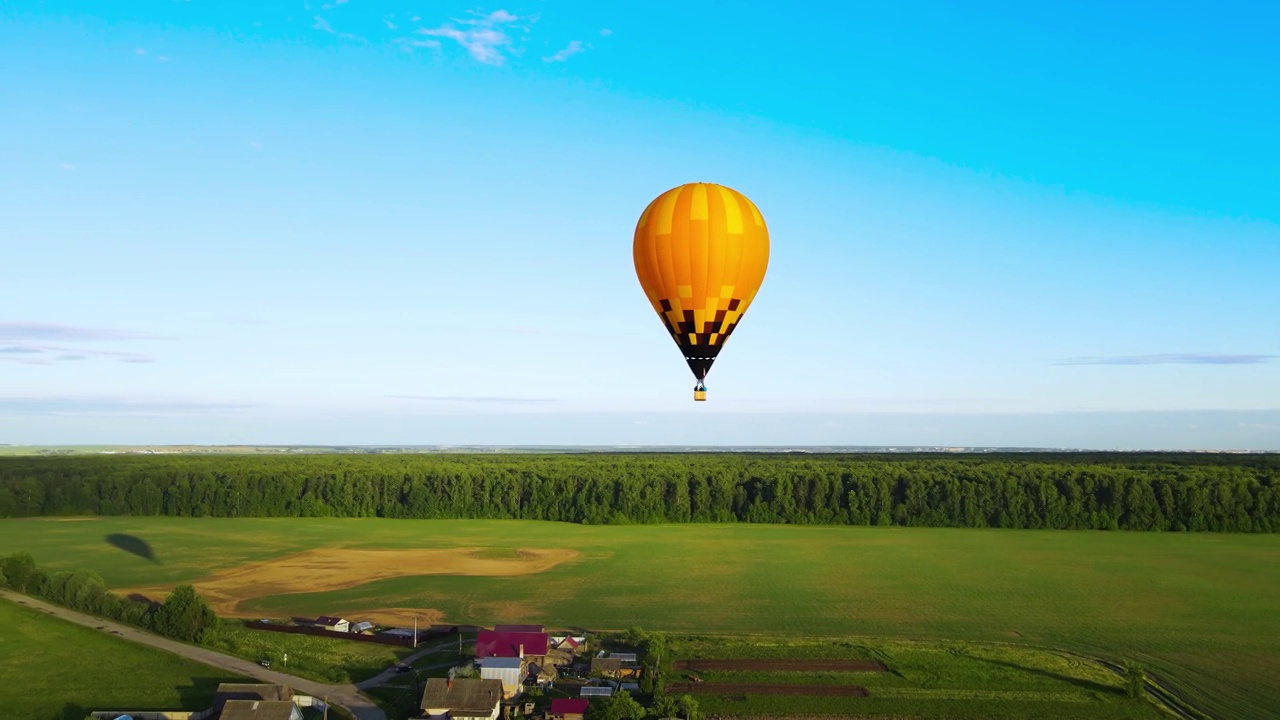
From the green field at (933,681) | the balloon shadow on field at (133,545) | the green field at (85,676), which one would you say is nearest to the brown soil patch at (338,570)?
the green field at (85,676)

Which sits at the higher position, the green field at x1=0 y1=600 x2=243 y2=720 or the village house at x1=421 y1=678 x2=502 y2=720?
the village house at x1=421 y1=678 x2=502 y2=720

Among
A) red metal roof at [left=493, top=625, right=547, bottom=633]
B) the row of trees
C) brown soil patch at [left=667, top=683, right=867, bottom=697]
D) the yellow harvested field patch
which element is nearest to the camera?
brown soil patch at [left=667, top=683, right=867, bottom=697]

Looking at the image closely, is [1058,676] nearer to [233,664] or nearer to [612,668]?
[612,668]

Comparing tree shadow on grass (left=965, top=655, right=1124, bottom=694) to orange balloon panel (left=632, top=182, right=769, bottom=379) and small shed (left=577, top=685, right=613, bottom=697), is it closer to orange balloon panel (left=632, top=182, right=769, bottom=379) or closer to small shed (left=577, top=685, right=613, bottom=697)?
small shed (left=577, top=685, right=613, bottom=697)

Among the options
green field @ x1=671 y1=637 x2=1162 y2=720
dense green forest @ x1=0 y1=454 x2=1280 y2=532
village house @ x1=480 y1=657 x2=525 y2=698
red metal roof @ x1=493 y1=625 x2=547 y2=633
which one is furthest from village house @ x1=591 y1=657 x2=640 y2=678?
dense green forest @ x1=0 y1=454 x2=1280 y2=532

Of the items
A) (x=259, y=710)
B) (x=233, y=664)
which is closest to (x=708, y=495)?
(x=233, y=664)

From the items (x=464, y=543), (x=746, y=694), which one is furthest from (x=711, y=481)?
(x=746, y=694)
